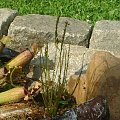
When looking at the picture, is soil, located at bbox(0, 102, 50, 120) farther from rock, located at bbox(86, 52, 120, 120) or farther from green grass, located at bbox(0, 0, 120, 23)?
green grass, located at bbox(0, 0, 120, 23)

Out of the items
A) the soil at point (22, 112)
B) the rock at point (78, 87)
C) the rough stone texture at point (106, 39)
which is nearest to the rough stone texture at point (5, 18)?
the rough stone texture at point (106, 39)

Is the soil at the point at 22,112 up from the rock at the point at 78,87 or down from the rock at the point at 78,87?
down

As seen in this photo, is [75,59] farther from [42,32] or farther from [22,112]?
[22,112]

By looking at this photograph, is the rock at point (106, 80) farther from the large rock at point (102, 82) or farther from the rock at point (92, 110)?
the rock at point (92, 110)

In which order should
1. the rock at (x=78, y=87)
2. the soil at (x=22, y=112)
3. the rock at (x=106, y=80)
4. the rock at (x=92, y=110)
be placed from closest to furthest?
the rock at (x=92, y=110) < the rock at (x=106, y=80) < the soil at (x=22, y=112) < the rock at (x=78, y=87)

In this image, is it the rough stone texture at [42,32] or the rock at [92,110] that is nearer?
the rock at [92,110]
